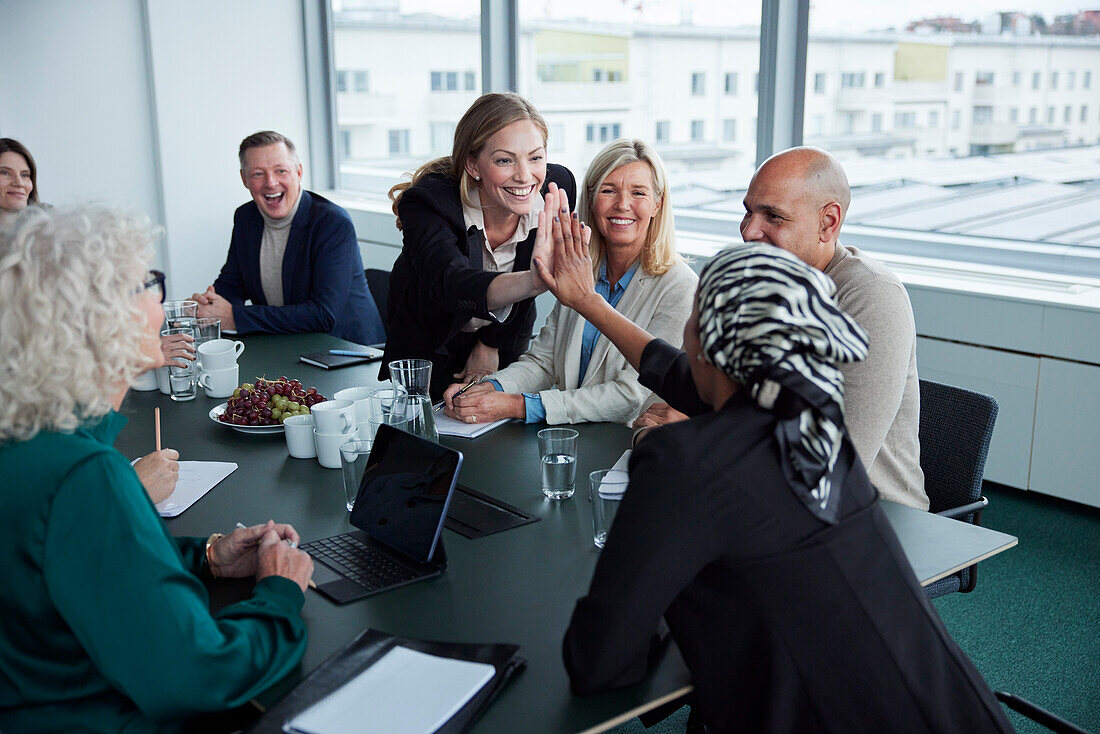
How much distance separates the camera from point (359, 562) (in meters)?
1.67

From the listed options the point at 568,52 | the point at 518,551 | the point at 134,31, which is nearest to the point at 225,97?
the point at 134,31

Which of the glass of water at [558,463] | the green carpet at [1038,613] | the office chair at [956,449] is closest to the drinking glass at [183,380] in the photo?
the glass of water at [558,463]

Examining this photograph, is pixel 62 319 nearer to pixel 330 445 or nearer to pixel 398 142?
pixel 330 445

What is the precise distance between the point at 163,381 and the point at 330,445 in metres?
0.99

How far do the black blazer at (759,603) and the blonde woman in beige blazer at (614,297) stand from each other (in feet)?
3.96

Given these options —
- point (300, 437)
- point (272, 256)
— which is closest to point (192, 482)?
point (300, 437)

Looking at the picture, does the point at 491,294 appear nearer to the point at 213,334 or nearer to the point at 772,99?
Answer: the point at 213,334

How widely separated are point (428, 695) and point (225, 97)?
6363 mm

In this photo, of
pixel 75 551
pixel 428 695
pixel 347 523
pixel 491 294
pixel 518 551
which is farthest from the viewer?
pixel 491 294

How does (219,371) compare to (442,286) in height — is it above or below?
below

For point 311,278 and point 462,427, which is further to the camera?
point 311,278

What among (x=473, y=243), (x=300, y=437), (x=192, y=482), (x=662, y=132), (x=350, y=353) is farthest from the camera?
(x=662, y=132)

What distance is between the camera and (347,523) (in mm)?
1855

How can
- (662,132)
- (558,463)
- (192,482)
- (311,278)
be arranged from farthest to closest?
(662,132), (311,278), (192,482), (558,463)
